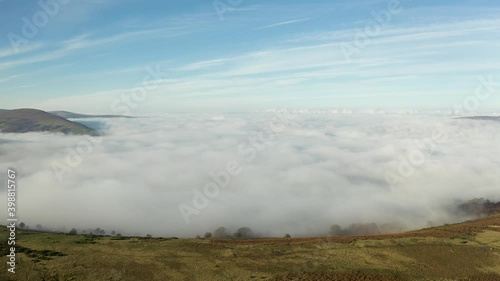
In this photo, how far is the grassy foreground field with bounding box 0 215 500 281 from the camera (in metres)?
56.6

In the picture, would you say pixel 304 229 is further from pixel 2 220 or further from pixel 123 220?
pixel 2 220

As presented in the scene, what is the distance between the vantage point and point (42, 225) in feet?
520

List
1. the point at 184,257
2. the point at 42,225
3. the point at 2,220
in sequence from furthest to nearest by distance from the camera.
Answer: the point at 42,225 → the point at 2,220 → the point at 184,257

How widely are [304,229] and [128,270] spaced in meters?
129

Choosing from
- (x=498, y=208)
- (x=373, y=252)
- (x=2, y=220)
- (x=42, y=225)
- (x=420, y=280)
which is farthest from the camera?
(x=498, y=208)

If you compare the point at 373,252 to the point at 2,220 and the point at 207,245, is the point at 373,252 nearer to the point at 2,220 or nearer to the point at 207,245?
the point at 207,245

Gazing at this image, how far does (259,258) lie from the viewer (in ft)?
211

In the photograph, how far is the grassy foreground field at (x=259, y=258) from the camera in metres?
56.6

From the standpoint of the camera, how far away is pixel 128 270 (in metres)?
57.4

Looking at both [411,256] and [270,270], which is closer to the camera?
[270,270]

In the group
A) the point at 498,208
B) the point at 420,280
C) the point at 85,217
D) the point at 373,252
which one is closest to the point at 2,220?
the point at 85,217

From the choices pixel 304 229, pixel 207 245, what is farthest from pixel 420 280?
pixel 304 229

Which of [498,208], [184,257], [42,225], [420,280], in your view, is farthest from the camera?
[498,208]

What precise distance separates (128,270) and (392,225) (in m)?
153
